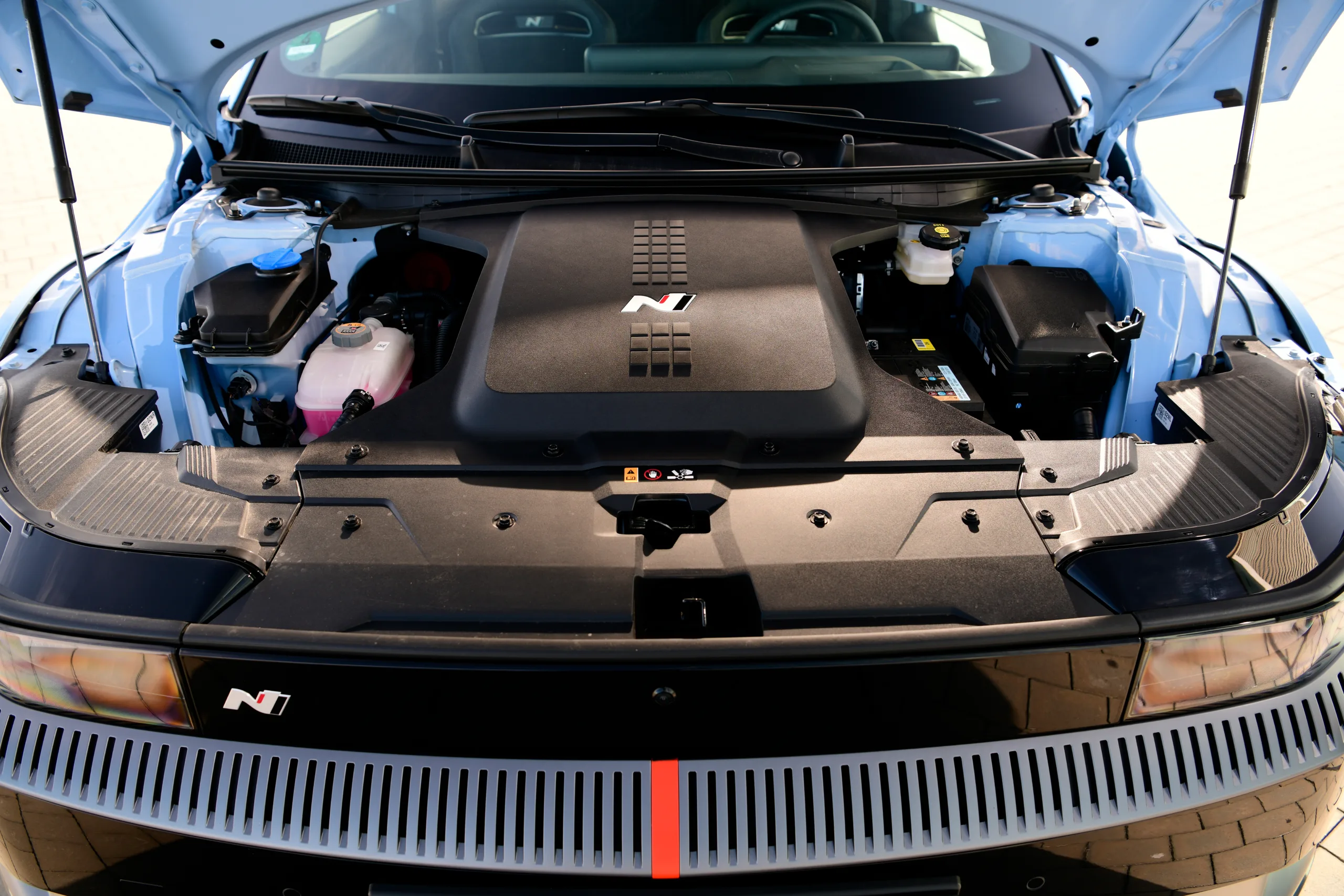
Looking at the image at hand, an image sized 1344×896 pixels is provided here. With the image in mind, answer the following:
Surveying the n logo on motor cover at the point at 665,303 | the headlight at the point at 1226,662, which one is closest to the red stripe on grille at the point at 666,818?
the headlight at the point at 1226,662

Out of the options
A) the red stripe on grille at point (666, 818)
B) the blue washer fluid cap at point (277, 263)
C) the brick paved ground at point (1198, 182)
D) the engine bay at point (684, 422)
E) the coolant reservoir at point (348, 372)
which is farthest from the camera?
the brick paved ground at point (1198, 182)

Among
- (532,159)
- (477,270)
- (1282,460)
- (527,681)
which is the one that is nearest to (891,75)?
(532,159)

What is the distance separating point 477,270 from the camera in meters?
2.16

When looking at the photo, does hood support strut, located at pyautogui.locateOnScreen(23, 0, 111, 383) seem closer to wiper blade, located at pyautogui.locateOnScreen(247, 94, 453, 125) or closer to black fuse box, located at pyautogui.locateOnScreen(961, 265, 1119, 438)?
wiper blade, located at pyautogui.locateOnScreen(247, 94, 453, 125)

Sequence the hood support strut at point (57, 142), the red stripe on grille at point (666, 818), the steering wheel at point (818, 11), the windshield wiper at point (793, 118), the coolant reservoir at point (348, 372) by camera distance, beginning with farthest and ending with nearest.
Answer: the steering wheel at point (818, 11) → the windshield wiper at point (793, 118) → the coolant reservoir at point (348, 372) → the hood support strut at point (57, 142) → the red stripe on grille at point (666, 818)

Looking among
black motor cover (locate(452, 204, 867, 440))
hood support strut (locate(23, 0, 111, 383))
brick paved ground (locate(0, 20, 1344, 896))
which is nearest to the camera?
black motor cover (locate(452, 204, 867, 440))

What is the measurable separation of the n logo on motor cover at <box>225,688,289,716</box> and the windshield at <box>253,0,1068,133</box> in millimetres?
1388

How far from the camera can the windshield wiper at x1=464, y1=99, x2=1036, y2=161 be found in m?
1.98

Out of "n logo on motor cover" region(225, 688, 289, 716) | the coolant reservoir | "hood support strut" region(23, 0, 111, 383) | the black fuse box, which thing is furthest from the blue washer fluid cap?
the black fuse box

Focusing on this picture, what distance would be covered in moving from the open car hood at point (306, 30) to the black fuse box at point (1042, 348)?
47cm

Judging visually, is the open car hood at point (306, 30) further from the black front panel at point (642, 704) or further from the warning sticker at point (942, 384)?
the black front panel at point (642, 704)

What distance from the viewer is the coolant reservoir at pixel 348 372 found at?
170 cm

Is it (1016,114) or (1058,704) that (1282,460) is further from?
(1016,114)

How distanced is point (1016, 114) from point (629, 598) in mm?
1600
